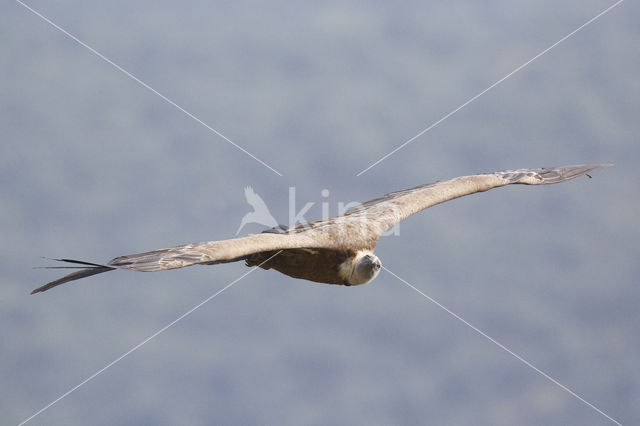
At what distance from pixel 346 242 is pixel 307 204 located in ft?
4.54

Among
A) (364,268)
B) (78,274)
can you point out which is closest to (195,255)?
(78,274)

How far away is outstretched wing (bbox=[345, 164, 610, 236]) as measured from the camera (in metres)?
17.5

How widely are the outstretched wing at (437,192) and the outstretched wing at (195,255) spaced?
227 cm

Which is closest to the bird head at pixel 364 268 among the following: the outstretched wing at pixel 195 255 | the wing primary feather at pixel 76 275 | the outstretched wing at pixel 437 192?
the outstretched wing at pixel 437 192

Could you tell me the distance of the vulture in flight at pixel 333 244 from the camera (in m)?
13.8

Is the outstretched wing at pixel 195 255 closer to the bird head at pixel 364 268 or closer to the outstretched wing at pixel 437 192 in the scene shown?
the bird head at pixel 364 268

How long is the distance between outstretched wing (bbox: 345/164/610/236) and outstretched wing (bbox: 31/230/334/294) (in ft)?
7.45

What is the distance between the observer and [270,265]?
16391 millimetres

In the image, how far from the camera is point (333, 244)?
638 inches

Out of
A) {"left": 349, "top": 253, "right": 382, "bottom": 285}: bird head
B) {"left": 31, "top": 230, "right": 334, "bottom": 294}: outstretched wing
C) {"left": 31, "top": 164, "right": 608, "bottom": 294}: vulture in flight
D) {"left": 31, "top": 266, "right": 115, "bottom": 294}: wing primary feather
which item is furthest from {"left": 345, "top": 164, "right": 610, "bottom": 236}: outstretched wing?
{"left": 31, "top": 266, "right": 115, "bottom": 294}: wing primary feather

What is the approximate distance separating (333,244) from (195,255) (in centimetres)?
289

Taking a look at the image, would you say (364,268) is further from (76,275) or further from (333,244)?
(76,275)

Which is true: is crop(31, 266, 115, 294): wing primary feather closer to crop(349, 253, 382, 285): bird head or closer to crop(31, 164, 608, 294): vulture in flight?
crop(31, 164, 608, 294): vulture in flight

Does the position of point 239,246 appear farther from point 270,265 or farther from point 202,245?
point 270,265
